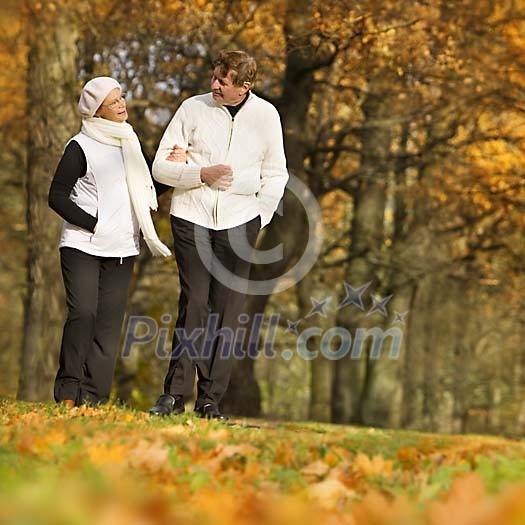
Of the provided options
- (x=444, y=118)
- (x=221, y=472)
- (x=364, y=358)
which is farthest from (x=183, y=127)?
(x=364, y=358)

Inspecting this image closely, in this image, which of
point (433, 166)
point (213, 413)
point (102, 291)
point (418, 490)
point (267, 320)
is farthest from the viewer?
point (267, 320)

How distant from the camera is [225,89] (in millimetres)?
8250

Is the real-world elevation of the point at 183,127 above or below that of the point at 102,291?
above

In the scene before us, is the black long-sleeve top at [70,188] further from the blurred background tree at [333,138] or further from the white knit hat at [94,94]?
the blurred background tree at [333,138]

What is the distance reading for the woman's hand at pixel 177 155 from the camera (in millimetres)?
8305

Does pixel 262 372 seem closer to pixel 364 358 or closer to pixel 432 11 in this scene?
pixel 364 358

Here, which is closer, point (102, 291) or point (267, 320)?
point (102, 291)

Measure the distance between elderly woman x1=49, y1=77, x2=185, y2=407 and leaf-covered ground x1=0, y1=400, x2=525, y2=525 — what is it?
2148 mm

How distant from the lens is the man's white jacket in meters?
8.20

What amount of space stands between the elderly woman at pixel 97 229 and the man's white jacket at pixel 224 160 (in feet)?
1.57

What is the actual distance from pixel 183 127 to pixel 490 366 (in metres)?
38.5

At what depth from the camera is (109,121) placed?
28.5 ft

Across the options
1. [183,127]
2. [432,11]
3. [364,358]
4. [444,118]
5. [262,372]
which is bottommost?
[262,372]

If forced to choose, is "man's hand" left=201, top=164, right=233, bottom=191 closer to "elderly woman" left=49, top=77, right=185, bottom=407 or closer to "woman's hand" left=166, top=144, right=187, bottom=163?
"woman's hand" left=166, top=144, right=187, bottom=163
